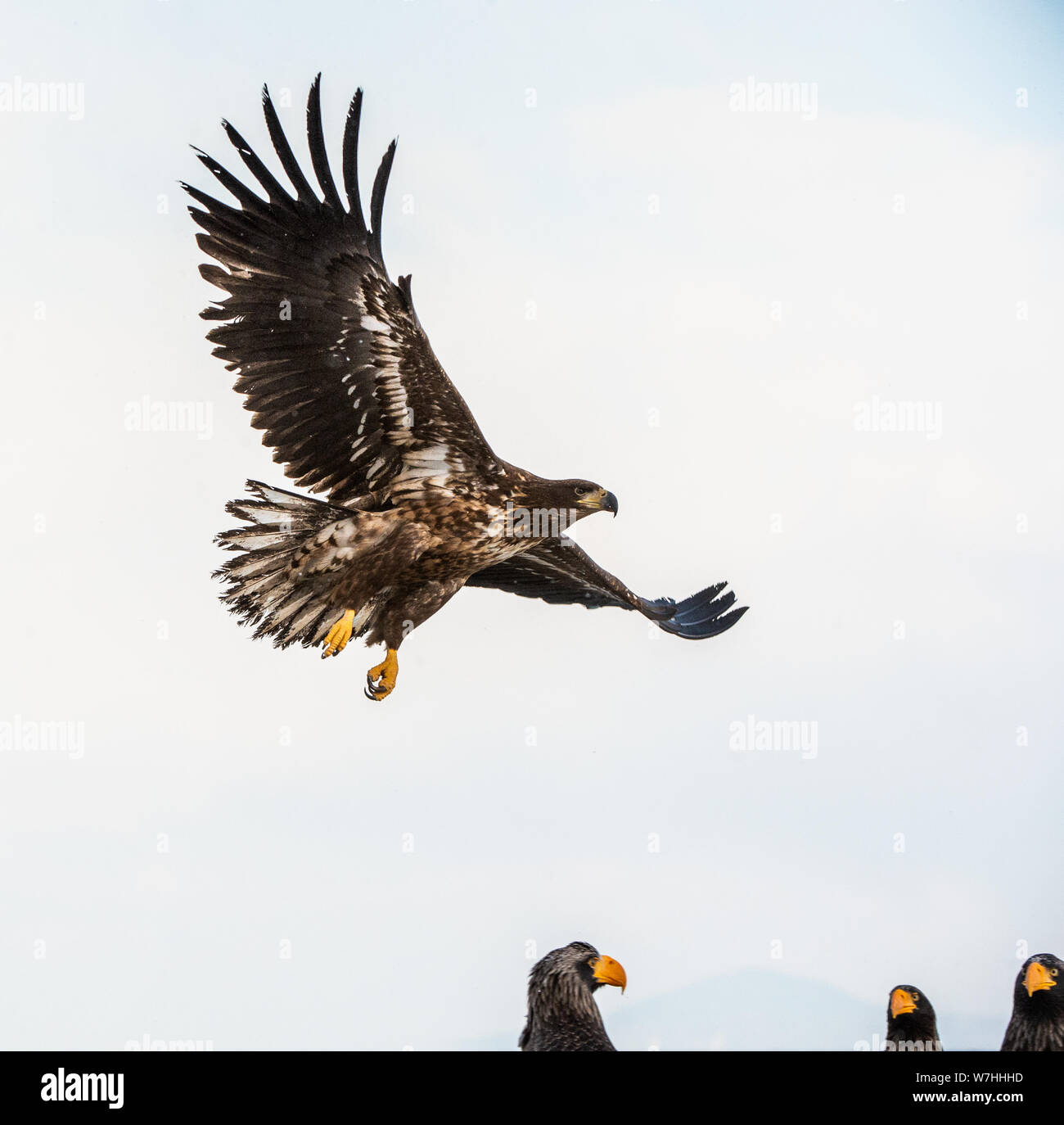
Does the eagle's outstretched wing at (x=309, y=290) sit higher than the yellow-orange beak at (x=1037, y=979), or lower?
higher

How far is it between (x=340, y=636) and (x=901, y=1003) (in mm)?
4404

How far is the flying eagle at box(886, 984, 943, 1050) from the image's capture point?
1193cm

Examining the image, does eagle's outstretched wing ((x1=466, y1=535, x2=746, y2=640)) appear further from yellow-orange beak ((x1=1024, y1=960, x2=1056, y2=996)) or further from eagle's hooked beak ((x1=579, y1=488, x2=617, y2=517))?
yellow-orange beak ((x1=1024, y1=960, x2=1056, y2=996))

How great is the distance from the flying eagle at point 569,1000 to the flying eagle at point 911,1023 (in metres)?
2.15

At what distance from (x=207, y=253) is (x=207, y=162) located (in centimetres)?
53

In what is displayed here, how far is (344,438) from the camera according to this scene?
36.9 ft

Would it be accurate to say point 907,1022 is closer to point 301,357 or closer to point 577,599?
point 577,599

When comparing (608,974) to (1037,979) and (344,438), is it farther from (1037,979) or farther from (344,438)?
(344,438)

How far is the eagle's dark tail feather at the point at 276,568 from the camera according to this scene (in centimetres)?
1113

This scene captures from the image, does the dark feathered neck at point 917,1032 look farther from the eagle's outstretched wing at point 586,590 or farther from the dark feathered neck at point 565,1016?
the eagle's outstretched wing at point 586,590

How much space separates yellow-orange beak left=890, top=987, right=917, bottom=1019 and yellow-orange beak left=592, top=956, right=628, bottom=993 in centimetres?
212

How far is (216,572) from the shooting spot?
37.2 ft

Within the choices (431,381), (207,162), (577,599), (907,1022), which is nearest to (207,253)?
(207,162)

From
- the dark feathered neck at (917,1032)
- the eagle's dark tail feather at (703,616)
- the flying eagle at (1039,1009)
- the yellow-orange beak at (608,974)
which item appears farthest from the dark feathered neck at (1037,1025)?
the eagle's dark tail feather at (703,616)
